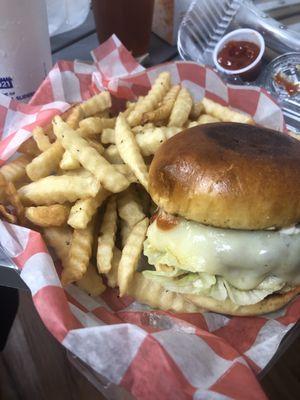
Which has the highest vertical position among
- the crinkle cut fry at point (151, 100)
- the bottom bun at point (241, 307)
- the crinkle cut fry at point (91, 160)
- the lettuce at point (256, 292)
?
the crinkle cut fry at point (91, 160)

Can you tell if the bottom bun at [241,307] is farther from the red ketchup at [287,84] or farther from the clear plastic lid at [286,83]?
the red ketchup at [287,84]

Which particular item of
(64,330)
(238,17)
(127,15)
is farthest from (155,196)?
(238,17)

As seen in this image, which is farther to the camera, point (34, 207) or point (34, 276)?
point (34, 207)

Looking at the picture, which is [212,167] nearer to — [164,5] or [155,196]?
[155,196]

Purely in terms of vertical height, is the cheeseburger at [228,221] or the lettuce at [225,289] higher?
the cheeseburger at [228,221]

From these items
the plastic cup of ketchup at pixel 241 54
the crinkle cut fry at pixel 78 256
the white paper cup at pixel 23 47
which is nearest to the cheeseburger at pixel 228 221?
the crinkle cut fry at pixel 78 256

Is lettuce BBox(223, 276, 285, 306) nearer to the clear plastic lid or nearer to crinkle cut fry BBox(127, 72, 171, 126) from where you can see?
crinkle cut fry BBox(127, 72, 171, 126)
